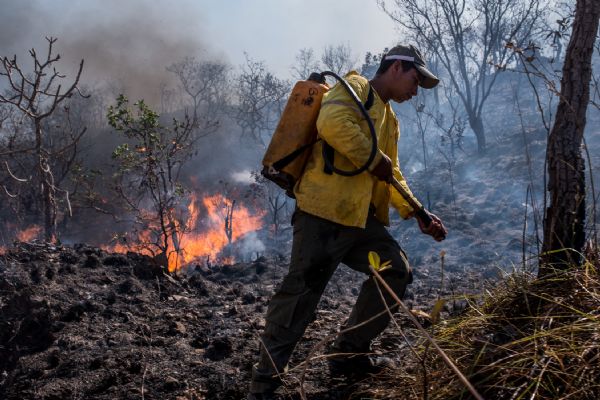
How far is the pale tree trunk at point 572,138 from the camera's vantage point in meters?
2.90

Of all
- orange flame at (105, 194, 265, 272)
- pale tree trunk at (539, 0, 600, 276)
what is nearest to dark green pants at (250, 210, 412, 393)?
pale tree trunk at (539, 0, 600, 276)

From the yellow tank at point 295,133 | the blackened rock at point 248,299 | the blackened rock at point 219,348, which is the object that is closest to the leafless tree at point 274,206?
the blackened rock at point 248,299

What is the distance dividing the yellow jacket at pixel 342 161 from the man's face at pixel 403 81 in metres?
0.16

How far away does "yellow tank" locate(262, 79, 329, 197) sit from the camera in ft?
9.14

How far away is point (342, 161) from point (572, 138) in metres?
1.37

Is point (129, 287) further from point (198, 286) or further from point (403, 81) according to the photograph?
point (403, 81)

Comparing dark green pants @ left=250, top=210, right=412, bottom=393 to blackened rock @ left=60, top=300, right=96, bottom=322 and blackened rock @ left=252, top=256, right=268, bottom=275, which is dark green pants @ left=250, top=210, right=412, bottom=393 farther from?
blackened rock @ left=252, top=256, right=268, bottom=275

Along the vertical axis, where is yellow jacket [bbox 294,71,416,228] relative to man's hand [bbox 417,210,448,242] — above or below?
above

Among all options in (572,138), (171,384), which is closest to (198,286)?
(171,384)

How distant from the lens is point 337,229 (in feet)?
9.01

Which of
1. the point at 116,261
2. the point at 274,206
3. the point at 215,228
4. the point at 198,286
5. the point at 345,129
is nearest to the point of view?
the point at 345,129

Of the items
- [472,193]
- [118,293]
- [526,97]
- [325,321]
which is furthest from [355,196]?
[526,97]

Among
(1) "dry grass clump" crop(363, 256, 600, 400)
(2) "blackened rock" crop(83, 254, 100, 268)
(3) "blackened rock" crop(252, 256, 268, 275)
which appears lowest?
(1) "dry grass clump" crop(363, 256, 600, 400)

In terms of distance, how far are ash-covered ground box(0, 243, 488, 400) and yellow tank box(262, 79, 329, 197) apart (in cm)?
105
